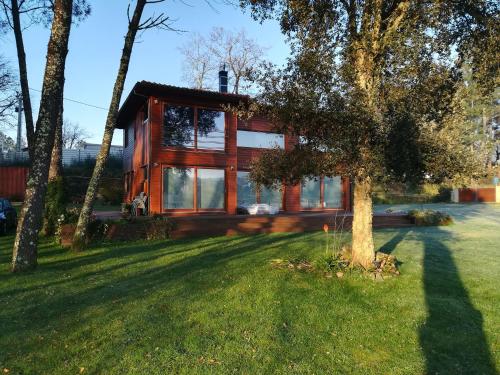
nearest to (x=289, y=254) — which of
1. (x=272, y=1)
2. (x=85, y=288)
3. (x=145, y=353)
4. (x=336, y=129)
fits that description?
(x=336, y=129)

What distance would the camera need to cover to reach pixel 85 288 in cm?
643

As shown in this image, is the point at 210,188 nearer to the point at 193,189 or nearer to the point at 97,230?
the point at 193,189

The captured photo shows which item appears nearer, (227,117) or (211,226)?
(211,226)

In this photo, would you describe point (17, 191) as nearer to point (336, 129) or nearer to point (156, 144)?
point (156, 144)

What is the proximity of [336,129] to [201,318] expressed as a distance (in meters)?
3.33

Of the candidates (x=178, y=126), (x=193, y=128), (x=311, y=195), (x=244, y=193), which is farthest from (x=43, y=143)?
(x=311, y=195)

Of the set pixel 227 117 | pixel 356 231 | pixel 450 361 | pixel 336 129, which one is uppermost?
pixel 227 117

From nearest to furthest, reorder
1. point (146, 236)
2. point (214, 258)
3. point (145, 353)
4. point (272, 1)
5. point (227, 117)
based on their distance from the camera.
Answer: point (145, 353) < point (272, 1) < point (214, 258) < point (146, 236) < point (227, 117)

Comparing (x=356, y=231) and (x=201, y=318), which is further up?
(x=356, y=231)

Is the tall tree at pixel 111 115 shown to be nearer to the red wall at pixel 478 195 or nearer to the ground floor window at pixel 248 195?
the ground floor window at pixel 248 195

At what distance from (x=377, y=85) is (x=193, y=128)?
34.9 feet

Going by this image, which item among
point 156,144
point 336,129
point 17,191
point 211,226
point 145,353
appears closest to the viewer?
point 145,353

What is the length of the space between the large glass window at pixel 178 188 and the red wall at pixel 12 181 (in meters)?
14.1

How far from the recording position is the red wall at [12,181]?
25.6 meters
